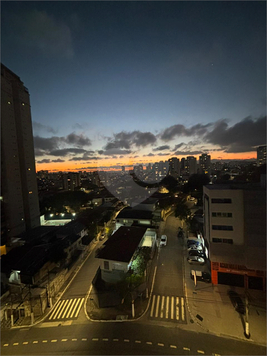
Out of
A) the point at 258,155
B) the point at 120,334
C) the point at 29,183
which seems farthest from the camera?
the point at 258,155

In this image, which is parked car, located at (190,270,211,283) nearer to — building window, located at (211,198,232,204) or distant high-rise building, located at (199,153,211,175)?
building window, located at (211,198,232,204)

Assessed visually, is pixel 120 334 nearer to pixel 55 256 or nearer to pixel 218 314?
pixel 218 314

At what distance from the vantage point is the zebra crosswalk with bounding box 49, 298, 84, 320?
24.1ft

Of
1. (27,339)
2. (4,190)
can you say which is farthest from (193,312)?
(4,190)

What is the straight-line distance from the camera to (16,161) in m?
16.2

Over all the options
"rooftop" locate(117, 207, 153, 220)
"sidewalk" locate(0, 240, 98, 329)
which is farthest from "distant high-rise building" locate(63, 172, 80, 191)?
"sidewalk" locate(0, 240, 98, 329)

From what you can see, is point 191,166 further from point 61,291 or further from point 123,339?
point 123,339

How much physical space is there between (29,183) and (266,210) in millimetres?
20006

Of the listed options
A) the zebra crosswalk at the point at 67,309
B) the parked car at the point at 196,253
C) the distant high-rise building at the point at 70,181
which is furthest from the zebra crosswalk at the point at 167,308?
the distant high-rise building at the point at 70,181

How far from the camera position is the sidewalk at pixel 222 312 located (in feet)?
20.4

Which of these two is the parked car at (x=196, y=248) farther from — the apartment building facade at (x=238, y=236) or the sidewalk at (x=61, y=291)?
the sidewalk at (x=61, y=291)

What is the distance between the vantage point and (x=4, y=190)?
14.6 m

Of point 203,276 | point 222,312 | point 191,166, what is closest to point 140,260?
point 203,276

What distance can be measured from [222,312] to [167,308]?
2.32 metres
